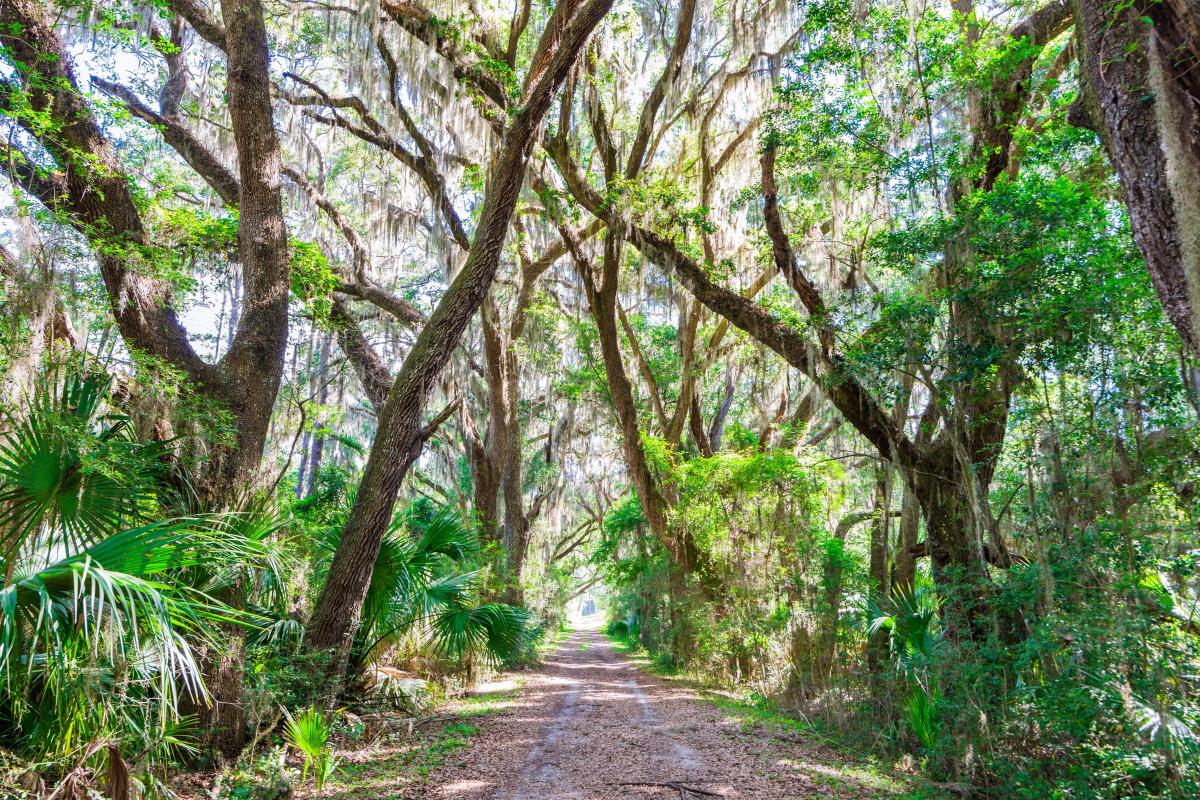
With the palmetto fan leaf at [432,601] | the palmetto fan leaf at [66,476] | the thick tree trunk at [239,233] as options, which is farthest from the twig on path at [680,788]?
the palmetto fan leaf at [66,476]

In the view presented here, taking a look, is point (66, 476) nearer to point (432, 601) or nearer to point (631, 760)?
point (432, 601)

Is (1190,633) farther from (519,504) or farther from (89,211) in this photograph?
(519,504)

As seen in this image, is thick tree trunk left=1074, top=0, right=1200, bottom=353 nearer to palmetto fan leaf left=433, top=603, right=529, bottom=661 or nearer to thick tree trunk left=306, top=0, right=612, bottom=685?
thick tree trunk left=306, top=0, right=612, bottom=685

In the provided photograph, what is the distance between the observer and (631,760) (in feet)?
19.0

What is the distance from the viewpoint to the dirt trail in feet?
16.0

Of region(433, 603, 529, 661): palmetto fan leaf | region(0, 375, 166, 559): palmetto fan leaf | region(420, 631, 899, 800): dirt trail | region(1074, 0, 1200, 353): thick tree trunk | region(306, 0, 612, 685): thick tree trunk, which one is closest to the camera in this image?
region(1074, 0, 1200, 353): thick tree trunk

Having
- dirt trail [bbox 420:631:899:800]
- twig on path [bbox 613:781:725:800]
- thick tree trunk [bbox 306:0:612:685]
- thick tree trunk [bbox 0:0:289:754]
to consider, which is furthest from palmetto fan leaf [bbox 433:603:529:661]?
→ twig on path [bbox 613:781:725:800]

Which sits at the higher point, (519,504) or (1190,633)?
(519,504)

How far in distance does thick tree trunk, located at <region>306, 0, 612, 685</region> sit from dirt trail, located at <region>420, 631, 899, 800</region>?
5.27 ft

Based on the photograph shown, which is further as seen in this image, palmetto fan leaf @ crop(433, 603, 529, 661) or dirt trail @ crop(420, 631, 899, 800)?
palmetto fan leaf @ crop(433, 603, 529, 661)

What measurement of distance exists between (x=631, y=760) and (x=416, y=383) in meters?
3.82

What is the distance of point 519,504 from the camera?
1400 cm

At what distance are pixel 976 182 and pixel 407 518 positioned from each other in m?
6.99

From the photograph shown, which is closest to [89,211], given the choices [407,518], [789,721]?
[407,518]
